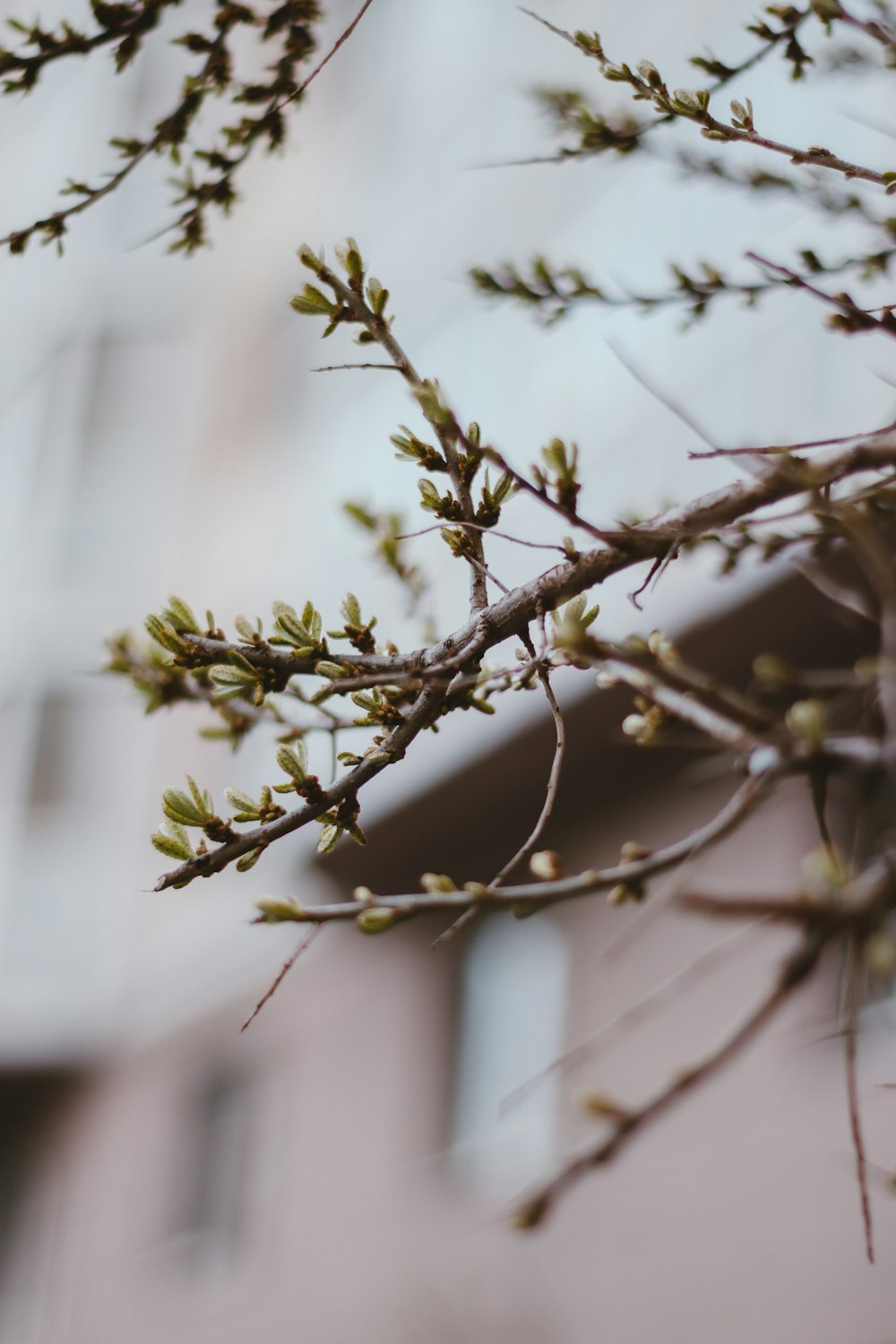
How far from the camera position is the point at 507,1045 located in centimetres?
562

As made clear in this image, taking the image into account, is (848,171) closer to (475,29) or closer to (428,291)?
(428,291)

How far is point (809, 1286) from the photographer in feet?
12.5

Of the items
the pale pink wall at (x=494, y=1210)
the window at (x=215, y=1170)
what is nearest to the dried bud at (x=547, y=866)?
the pale pink wall at (x=494, y=1210)

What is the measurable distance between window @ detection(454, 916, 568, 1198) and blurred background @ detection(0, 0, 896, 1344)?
0.02 meters

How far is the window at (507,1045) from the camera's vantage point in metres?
5.15

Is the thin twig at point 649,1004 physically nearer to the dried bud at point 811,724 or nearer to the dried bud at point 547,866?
the dried bud at point 811,724

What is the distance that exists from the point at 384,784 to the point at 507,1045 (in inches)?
55.1

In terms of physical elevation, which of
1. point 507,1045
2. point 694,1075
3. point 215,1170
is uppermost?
point 507,1045

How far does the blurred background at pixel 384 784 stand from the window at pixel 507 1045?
23mm

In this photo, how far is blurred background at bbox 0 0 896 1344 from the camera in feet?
13.8

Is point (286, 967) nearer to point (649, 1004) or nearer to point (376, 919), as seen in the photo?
point (376, 919)

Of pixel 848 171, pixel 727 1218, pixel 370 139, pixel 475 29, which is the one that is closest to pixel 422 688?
pixel 848 171

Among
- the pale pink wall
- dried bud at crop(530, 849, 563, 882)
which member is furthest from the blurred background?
dried bud at crop(530, 849, 563, 882)

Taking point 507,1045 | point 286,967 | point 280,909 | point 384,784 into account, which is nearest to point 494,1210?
point 507,1045
